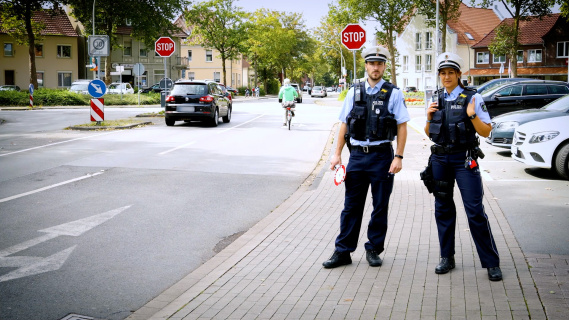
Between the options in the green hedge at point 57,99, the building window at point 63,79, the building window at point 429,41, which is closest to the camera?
the green hedge at point 57,99

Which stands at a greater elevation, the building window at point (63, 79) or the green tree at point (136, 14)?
the green tree at point (136, 14)

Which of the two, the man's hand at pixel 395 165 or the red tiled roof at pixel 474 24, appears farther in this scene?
the red tiled roof at pixel 474 24

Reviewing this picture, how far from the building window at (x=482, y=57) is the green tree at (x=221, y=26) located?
29343 millimetres

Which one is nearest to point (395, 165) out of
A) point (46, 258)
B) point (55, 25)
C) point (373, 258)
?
point (373, 258)

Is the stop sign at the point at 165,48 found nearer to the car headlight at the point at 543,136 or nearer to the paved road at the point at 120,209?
the paved road at the point at 120,209

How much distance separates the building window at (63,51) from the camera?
64312 mm

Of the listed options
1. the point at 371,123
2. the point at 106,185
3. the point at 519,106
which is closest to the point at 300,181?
the point at 106,185

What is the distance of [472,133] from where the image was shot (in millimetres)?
5121

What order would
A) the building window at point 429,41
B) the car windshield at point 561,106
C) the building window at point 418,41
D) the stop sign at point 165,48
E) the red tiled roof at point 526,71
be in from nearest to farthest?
Answer: the car windshield at point 561,106 → the stop sign at point 165,48 → the red tiled roof at point 526,71 → the building window at point 429,41 → the building window at point 418,41

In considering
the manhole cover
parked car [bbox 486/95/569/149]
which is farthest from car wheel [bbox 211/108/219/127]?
the manhole cover

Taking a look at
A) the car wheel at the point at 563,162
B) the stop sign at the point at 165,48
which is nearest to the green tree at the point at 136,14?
the stop sign at the point at 165,48

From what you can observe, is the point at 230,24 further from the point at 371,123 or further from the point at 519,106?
the point at 371,123

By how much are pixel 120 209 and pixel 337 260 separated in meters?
3.91

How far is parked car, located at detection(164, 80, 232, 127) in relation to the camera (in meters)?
22.5
